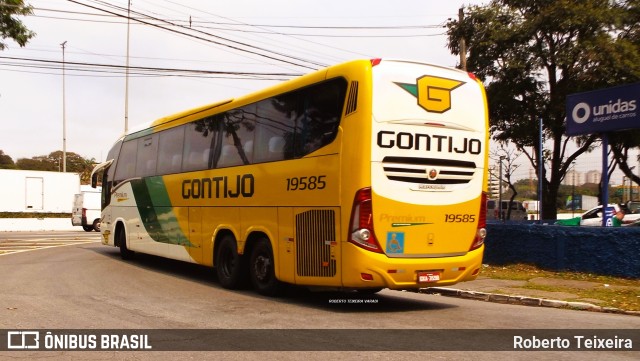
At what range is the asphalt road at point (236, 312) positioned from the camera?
24.7 feet

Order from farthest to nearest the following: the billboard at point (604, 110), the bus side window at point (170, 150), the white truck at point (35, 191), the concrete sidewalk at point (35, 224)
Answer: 1. the white truck at point (35, 191)
2. the concrete sidewalk at point (35, 224)
3. the bus side window at point (170, 150)
4. the billboard at point (604, 110)

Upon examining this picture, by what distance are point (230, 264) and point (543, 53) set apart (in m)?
19.7

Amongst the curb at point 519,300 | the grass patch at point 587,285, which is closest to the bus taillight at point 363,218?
the curb at point 519,300

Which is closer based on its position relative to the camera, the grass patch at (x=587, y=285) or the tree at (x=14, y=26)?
the grass patch at (x=587, y=285)

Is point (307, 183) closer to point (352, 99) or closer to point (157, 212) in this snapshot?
point (352, 99)

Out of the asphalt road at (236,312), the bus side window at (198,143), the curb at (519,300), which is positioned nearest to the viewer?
the asphalt road at (236,312)

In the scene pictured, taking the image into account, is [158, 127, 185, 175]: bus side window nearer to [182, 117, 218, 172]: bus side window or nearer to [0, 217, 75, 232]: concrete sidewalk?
[182, 117, 218, 172]: bus side window

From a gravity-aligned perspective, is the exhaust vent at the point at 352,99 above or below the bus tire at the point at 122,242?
above

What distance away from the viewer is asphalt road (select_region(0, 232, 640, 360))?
7527mm

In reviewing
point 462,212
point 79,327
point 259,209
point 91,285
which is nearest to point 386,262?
point 462,212

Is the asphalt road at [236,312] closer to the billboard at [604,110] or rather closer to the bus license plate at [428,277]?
the bus license plate at [428,277]

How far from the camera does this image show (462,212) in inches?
363

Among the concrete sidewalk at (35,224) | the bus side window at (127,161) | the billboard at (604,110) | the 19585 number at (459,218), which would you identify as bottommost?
the concrete sidewalk at (35,224)

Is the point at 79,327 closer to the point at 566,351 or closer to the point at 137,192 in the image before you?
the point at 566,351
